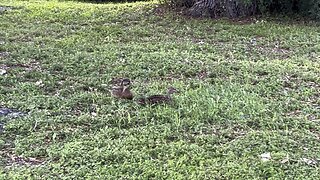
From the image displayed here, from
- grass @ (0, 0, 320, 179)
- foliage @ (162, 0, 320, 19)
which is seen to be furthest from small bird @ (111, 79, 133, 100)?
foliage @ (162, 0, 320, 19)

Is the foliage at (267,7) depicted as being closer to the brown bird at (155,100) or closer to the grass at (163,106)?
the grass at (163,106)

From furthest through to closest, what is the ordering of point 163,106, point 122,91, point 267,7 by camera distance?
1. point 267,7
2. point 122,91
3. point 163,106

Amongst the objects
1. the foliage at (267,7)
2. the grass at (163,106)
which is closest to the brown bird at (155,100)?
the grass at (163,106)

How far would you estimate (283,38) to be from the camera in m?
5.36

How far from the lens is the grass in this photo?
250 cm

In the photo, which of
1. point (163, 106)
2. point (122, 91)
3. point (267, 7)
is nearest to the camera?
point (163, 106)

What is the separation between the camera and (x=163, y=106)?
10.6 ft

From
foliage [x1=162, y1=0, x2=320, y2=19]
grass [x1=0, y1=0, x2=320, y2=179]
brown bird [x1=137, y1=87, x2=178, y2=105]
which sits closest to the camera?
grass [x1=0, y1=0, x2=320, y2=179]

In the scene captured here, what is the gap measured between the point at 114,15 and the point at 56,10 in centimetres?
98

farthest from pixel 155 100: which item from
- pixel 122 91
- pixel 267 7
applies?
pixel 267 7

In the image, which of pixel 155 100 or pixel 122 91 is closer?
pixel 155 100

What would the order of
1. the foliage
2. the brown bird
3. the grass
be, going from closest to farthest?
1. the grass
2. the brown bird
3. the foliage

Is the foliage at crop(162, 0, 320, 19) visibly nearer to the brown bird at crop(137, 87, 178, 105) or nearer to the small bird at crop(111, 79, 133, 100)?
the small bird at crop(111, 79, 133, 100)

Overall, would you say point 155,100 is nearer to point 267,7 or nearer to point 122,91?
point 122,91
